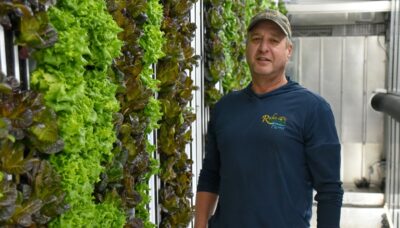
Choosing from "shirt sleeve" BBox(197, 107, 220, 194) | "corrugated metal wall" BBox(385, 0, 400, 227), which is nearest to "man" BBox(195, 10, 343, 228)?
"shirt sleeve" BBox(197, 107, 220, 194)

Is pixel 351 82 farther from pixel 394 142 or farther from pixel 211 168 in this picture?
pixel 211 168

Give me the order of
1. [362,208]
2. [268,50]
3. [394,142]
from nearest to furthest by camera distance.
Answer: [268,50] < [394,142] < [362,208]

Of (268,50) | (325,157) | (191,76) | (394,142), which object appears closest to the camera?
(325,157)

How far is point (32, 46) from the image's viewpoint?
1164 mm

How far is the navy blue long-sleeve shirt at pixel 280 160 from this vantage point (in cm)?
162

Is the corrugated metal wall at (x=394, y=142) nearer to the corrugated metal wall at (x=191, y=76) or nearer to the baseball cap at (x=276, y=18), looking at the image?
the corrugated metal wall at (x=191, y=76)

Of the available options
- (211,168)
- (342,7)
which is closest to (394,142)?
(342,7)

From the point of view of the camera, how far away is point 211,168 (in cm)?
196

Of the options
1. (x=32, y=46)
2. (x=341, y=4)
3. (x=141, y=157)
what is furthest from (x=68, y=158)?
(x=341, y=4)

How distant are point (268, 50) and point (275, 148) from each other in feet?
1.17

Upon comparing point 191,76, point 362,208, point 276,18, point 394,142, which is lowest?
point 362,208

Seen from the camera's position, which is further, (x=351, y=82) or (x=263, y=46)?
(x=351, y=82)

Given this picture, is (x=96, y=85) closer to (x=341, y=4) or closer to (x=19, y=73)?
(x=19, y=73)

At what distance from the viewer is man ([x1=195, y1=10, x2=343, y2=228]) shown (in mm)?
1622
